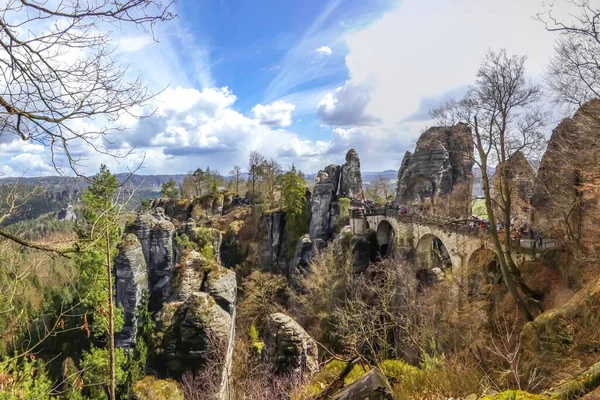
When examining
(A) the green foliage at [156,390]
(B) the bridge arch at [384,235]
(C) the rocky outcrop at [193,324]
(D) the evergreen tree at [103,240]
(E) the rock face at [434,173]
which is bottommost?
(A) the green foliage at [156,390]

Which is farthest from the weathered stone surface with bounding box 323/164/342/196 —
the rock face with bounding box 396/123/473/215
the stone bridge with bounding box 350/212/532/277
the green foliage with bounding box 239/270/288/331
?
the green foliage with bounding box 239/270/288/331

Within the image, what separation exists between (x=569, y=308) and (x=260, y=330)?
2295 cm

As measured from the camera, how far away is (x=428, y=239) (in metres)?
29.1

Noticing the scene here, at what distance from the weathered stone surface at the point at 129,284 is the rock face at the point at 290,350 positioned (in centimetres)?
1178

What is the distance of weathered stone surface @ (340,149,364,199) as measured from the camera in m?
45.8

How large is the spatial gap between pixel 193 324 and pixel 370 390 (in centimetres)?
1418

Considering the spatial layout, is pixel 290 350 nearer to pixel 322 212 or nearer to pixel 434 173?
pixel 322 212

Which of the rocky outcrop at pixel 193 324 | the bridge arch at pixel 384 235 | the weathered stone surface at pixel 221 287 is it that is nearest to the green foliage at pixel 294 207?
the bridge arch at pixel 384 235

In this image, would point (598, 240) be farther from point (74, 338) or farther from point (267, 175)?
point (267, 175)

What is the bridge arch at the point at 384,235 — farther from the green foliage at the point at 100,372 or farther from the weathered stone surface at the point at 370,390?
the weathered stone surface at the point at 370,390

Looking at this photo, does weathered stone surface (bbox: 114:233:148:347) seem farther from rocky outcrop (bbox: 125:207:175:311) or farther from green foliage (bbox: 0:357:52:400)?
green foliage (bbox: 0:357:52:400)

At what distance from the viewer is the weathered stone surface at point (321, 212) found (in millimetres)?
40656

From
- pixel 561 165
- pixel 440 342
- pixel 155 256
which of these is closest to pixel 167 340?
pixel 155 256

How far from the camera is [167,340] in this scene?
18391mm
